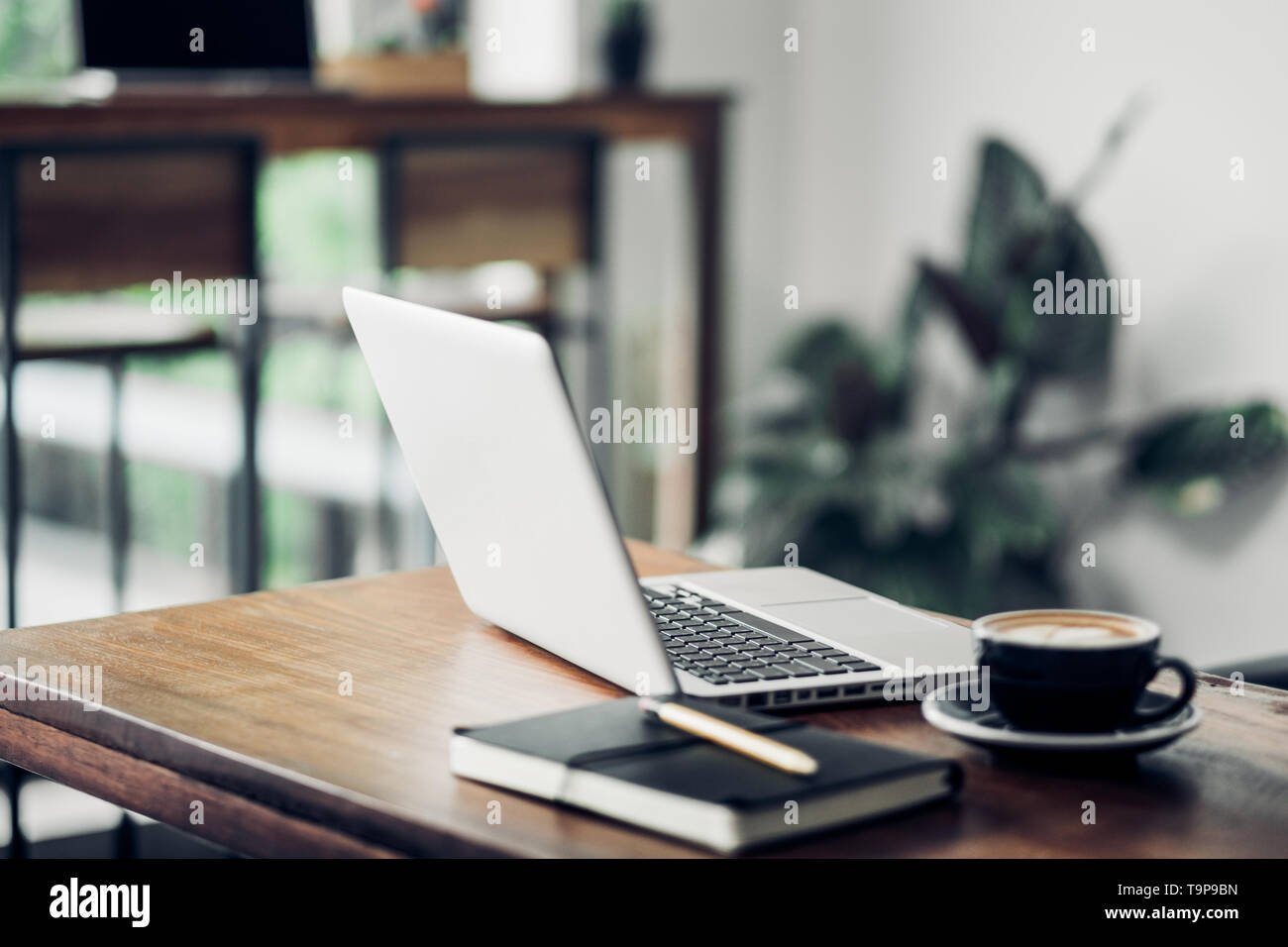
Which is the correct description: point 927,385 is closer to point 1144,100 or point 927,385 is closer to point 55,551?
point 1144,100

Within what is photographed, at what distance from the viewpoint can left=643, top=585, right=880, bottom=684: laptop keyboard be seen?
996 millimetres

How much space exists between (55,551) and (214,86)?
4.34 ft

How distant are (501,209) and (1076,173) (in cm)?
118

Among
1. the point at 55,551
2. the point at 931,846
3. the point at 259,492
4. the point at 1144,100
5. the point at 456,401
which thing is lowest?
the point at 55,551

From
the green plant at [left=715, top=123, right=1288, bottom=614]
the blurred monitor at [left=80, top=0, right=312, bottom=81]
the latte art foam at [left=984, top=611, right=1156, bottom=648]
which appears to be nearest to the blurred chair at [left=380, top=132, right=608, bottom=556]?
the blurred monitor at [left=80, top=0, right=312, bottom=81]

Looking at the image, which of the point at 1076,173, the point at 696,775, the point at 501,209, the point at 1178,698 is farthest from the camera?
the point at 1076,173

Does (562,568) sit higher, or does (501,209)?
(501,209)

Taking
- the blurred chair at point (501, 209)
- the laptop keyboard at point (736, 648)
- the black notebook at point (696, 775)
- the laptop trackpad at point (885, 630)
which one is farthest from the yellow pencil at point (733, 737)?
the blurred chair at point (501, 209)

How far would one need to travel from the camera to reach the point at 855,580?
10.8ft

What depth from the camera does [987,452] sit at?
10.6 ft

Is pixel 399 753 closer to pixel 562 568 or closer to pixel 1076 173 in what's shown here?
pixel 562 568

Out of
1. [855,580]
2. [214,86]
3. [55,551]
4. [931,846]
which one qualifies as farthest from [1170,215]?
[931,846]

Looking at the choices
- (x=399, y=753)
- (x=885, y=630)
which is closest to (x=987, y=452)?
(x=885, y=630)

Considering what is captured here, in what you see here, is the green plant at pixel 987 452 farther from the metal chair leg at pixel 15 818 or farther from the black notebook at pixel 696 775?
the black notebook at pixel 696 775
